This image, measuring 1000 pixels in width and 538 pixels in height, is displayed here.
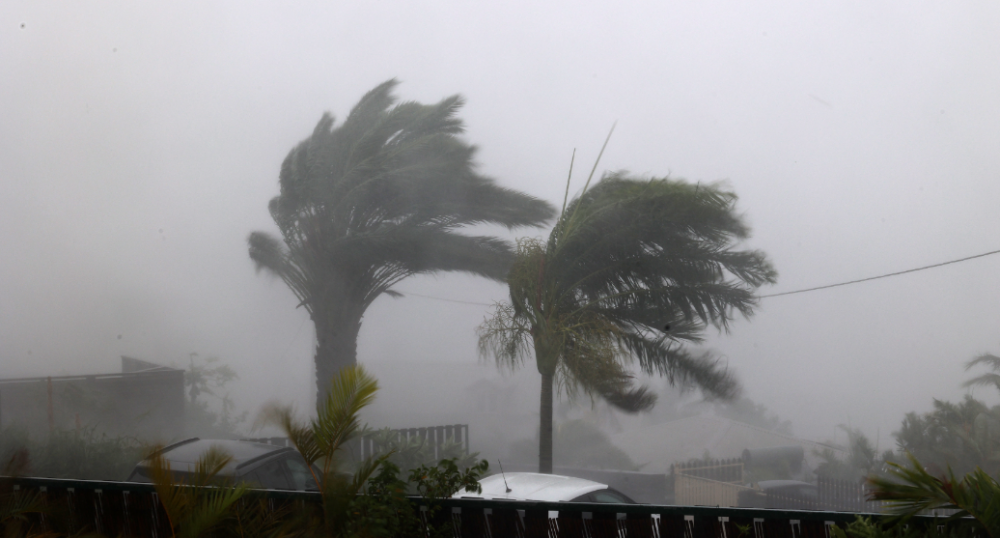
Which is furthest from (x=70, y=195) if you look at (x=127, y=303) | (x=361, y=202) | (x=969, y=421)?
(x=969, y=421)

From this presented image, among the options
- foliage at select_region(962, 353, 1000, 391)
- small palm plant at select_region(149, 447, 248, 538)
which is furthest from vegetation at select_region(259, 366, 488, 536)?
foliage at select_region(962, 353, 1000, 391)

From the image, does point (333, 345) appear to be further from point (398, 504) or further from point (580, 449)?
point (580, 449)

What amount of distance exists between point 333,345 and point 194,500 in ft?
4.89

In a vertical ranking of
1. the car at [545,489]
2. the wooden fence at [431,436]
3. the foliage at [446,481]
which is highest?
the wooden fence at [431,436]

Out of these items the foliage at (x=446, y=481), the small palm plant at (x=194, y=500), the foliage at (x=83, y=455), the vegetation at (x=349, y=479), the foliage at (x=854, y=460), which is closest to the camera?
the small palm plant at (x=194, y=500)

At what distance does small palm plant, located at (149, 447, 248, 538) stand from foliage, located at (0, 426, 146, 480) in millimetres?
1751

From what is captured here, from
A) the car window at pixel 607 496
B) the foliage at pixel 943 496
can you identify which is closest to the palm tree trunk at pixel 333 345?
the car window at pixel 607 496

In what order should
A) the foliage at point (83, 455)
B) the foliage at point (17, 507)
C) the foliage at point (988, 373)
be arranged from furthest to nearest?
the foliage at point (83, 455), the foliage at point (988, 373), the foliage at point (17, 507)

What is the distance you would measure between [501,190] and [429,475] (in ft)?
6.02

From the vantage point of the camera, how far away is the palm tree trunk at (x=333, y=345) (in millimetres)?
4102

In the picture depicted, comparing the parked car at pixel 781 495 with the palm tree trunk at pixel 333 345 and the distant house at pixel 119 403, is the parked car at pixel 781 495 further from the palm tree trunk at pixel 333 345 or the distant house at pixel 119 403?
the distant house at pixel 119 403

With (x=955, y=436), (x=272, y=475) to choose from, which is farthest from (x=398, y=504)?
(x=955, y=436)

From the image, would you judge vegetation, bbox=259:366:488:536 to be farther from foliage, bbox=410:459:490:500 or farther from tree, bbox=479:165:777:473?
tree, bbox=479:165:777:473

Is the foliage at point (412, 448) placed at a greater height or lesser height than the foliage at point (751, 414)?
lesser
